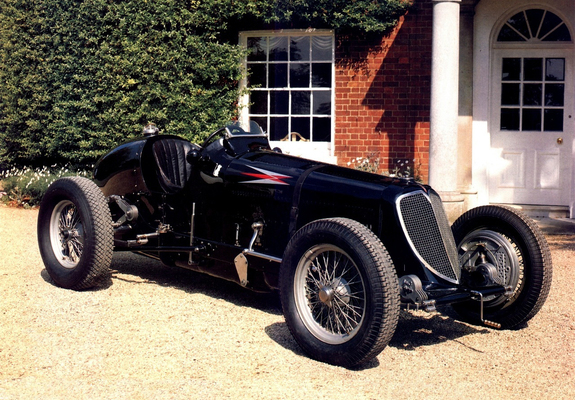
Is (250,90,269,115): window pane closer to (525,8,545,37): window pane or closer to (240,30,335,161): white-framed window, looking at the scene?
(240,30,335,161): white-framed window

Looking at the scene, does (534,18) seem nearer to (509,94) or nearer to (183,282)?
(509,94)

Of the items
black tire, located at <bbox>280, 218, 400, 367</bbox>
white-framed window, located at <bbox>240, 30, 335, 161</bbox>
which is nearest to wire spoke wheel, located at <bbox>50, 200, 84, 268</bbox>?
black tire, located at <bbox>280, 218, 400, 367</bbox>

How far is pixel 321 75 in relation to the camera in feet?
38.1

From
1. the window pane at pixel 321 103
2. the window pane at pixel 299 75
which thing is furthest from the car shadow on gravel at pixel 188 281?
the window pane at pixel 299 75

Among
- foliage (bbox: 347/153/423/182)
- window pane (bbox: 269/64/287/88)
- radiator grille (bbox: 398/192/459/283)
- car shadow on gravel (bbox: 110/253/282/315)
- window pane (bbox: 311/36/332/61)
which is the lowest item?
car shadow on gravel (bbox: 110/253/282/315)

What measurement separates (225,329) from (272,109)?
7189 mm

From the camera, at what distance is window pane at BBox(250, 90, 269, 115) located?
38.9 ft

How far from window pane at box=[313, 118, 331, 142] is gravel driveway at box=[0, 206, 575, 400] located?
5.62 metres

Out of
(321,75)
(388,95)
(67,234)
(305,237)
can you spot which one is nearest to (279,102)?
(321,75)

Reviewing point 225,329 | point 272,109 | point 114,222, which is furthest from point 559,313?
point 272,109

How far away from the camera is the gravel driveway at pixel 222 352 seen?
13.0 ft

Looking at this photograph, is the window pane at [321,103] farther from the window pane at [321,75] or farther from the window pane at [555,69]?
the window pane at [555,69]

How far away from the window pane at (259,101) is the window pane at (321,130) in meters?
0.89

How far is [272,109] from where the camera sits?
1184cm
